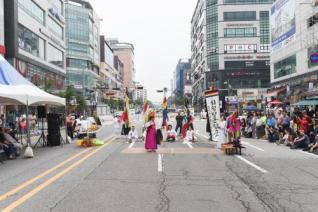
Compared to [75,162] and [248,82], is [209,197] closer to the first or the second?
[75,162]

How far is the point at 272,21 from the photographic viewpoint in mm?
71562

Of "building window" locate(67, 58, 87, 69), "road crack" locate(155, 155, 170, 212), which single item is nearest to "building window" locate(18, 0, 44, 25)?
"building window" locate(67, 58, 87, 69)

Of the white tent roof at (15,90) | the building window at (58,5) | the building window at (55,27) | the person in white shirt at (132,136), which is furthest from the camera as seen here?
the building window at (58,5)

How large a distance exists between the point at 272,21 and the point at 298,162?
59.8 meters

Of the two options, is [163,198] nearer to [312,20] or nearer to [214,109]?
[214,109]

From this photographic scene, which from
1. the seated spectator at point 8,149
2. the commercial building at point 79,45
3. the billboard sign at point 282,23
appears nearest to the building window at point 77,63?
the commercial building at point 79,45

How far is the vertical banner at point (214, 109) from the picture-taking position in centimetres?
2292

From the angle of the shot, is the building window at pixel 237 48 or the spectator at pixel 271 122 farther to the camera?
the building window at pixel 237 48

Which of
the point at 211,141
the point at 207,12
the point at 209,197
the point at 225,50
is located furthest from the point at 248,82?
the point at 209,197

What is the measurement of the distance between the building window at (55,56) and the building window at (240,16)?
44.6 metres

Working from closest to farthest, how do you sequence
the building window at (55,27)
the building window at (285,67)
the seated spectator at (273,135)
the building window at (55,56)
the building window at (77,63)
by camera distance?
1. the seated spectator at (273,135)
2. the building window at (285,67)
3. the building window at (55,56)
4. the building window at (55,27)
5. the building window at (77,63)

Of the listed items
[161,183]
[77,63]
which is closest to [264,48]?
[77,63]

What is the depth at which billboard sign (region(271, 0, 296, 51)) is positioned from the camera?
5977 cm

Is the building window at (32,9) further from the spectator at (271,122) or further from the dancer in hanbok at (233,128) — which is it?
the dancer in hanbok at (233,128)
